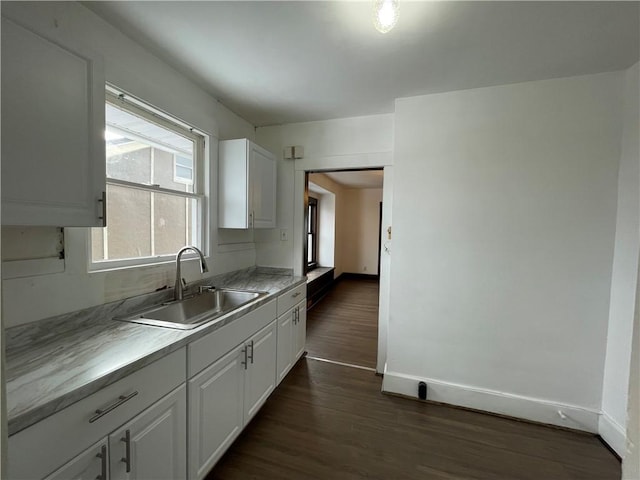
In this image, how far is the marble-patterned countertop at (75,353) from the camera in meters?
0.88

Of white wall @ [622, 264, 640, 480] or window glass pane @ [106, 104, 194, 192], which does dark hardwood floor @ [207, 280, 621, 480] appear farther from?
window glass pane @ [106, 104, 194, 192]

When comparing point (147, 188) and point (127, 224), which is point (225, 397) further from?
point (147, 188)

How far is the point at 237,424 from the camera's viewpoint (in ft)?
5.75

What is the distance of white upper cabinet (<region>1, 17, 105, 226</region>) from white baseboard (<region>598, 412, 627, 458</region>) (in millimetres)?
3262

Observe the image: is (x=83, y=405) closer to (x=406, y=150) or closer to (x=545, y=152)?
(x=406, y=150)

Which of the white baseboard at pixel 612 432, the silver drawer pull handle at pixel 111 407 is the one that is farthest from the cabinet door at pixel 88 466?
the white baseboard at pixel 612 432

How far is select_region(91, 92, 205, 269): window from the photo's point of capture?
1.68 meters

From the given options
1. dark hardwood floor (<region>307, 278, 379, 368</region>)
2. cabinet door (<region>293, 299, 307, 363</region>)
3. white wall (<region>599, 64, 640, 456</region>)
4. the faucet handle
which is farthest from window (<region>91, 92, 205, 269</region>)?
white wall (<region>599, 64, 640, 456</region>)

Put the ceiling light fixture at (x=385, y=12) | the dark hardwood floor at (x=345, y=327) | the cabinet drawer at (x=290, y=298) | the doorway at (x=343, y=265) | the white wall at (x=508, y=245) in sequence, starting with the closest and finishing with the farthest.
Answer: the ceiling light fixture at (x=385, y=12), the white wall at (x=508, y=245), the cabinet drawer at (x=290, y=298), the dark hardwood floor at (x=345, y=327), the doorway at (x=343, y=265)

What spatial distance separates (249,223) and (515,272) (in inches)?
84.6

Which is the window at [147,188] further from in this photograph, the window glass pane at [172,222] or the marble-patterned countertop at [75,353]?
the marble-patterned countertop at [75,353]

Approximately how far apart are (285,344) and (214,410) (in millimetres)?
956

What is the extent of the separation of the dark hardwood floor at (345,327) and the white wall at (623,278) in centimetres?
172

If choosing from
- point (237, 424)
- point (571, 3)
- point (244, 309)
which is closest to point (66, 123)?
point (244, 309)
